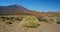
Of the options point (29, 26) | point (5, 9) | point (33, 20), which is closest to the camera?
point (29, 26)

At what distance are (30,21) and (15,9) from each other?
12.5 meters

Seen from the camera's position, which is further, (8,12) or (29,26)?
(8,12)

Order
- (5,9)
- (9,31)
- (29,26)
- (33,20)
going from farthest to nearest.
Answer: (5,9), (33,20), (29,26), (9,31)

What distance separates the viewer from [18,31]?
13586mm

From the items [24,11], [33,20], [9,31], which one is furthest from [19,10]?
[9,31]

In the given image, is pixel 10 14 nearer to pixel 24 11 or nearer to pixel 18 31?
pixel 24 11

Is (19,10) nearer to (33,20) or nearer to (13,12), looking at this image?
(13,12)

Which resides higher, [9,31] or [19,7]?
[19,7]

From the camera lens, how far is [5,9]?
28.9m

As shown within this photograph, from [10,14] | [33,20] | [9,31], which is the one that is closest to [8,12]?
[10,14]

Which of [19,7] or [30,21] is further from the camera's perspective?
[19,7]

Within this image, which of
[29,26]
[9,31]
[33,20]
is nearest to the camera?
[9,31]

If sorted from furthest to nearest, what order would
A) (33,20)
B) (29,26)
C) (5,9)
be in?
(5,9)
(33,20)
(29,26)

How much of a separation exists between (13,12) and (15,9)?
1048 millimetres
